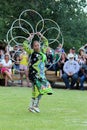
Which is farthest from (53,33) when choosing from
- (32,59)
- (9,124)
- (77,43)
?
(9,124)

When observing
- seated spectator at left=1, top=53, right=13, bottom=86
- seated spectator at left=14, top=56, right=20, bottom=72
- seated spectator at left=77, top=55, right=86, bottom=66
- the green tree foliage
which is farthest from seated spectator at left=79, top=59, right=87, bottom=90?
the green tree foliage

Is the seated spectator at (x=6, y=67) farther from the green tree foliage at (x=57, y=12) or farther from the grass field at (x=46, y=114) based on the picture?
the green tree foliage at (x=57, y=12)

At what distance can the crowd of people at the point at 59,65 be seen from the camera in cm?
2158

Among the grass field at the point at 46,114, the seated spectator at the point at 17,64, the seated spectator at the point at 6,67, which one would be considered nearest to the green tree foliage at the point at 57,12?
the seated spectator at the point at 17,64

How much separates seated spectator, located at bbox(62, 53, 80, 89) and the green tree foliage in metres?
14.0

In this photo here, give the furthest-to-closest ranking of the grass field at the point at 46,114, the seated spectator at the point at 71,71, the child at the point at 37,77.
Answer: the seated spectator at the point at 71,71, the child at the point at 37,77, the grass field at the point at 46,114

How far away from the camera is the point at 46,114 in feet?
39.8

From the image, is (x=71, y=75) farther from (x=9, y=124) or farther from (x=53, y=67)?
(x=9, y=124)

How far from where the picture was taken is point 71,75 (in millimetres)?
21578

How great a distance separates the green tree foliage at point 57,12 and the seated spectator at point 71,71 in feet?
46.0

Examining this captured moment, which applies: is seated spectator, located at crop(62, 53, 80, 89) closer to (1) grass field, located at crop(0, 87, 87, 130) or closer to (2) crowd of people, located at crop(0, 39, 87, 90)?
(2) crowd of people, located at crop(0, 39, 87, 90)

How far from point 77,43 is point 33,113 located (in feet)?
92.6

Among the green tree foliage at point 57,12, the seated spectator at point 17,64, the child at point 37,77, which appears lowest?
the child at point 37,77

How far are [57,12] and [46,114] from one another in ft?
85.7
